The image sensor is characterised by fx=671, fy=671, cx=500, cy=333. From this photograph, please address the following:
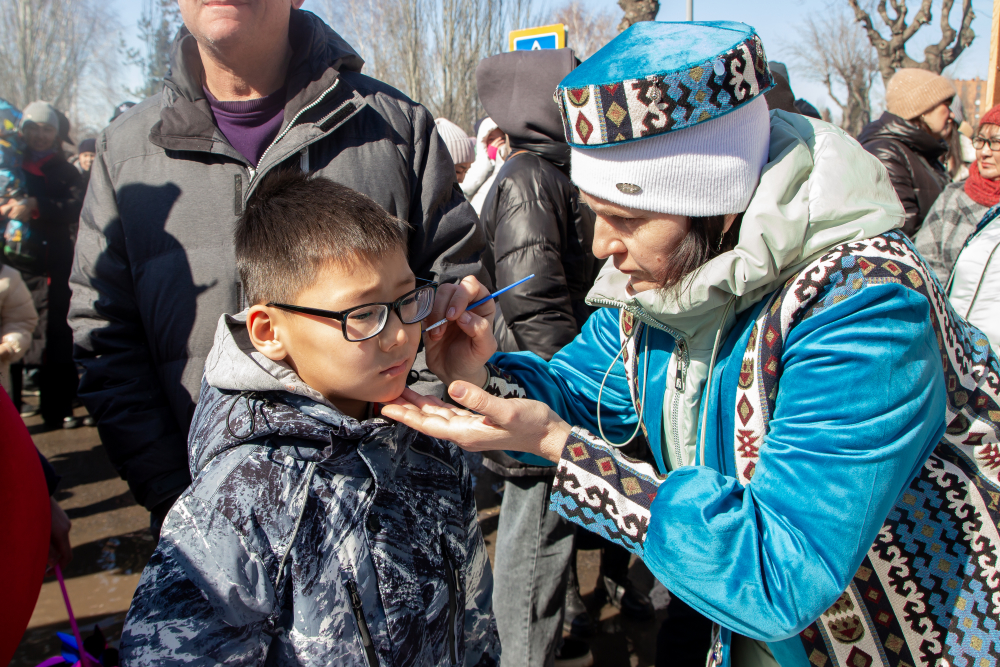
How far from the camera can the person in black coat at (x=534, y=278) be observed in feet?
8.43

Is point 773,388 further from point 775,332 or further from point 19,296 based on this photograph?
point 19,296

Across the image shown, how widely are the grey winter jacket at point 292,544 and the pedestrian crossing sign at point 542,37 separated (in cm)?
533

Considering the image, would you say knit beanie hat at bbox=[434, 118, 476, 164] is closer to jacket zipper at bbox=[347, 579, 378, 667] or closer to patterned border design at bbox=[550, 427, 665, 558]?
patterned border design at bbox=[550, 427, 665, 558]

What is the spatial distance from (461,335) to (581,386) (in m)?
0.40

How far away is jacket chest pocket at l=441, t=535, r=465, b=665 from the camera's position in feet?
4.91

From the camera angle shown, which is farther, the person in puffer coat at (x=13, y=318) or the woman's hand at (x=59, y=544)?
the person in puffer coat at (x=13, y=318)

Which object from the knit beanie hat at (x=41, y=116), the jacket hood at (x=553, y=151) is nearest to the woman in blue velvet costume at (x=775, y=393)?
the jacket hood at (x=553, y=151)

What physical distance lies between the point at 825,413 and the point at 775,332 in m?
0.20

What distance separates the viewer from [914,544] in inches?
53.4

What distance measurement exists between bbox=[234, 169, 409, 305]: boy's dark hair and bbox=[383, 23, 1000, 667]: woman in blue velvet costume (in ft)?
1.13

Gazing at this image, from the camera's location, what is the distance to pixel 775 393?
1367mm

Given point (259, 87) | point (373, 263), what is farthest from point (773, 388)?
point (259, 87)

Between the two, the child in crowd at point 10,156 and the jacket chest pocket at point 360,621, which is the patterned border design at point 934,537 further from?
the child in crowd at point 10,156

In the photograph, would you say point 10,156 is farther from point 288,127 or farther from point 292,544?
point 292,544
